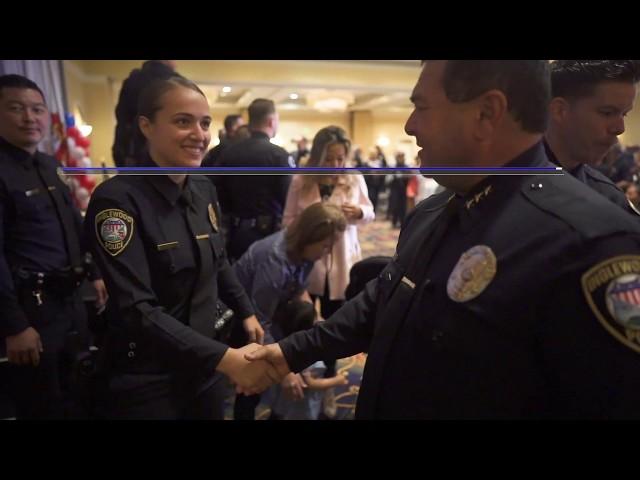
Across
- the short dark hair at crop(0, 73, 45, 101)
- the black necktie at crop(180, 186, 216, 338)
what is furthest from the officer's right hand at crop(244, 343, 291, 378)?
the short dark hair at crop(0, 73, 45, 101)

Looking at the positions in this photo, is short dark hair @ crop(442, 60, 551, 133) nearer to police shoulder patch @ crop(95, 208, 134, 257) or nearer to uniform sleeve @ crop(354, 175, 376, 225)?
uniform sleeve @ crop(354, 175, 376, 225)

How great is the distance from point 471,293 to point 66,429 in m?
0.75

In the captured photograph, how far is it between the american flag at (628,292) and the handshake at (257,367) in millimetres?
562

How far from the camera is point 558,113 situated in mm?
637

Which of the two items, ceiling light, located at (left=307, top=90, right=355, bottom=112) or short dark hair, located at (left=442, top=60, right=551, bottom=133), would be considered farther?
ceiling light, located at (left=307, top=90, right=355, bottom=112)

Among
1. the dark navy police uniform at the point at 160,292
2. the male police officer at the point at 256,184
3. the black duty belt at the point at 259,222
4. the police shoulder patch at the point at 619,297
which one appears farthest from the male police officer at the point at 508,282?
the black duty belt at the point at 259,222

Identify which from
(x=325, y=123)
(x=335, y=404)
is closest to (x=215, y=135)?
(x=325, y=123)

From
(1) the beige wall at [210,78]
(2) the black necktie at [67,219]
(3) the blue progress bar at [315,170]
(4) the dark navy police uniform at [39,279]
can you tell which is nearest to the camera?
(3) the blue progress bar at [315,170]

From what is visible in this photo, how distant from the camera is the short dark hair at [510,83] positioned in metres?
0.54

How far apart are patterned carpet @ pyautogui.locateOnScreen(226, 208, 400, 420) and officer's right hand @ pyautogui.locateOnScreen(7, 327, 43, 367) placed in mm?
495

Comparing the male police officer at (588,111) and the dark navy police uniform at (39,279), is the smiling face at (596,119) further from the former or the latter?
the dark navy police uniform at (39,279)

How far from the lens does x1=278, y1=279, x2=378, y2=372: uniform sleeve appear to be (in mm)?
823

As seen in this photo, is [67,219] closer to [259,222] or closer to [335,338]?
[259,222]
